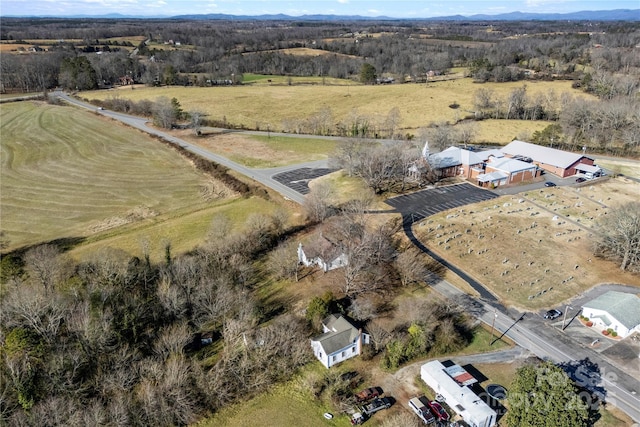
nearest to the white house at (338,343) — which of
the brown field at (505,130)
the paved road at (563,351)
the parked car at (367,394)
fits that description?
the parked car at (367,394)

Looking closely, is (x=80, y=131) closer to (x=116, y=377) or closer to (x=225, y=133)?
(x=225, y=133)

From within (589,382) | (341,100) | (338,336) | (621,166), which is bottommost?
(589,382)

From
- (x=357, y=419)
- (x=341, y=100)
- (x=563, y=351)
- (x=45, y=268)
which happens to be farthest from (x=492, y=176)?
(x=341, y=100)

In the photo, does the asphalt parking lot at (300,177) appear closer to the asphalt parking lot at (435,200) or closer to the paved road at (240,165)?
the paved road at (240,165)

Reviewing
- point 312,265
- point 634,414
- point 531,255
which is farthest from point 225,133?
point 634,414

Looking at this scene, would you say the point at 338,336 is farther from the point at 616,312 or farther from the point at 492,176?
the point at 492,176

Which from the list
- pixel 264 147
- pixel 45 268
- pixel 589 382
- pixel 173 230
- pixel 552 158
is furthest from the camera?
pixel 264 147

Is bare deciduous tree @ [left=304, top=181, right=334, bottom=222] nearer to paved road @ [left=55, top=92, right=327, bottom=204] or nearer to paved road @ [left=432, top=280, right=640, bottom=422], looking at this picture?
paved road @ [left=55, top=92, right=327, bottom=204]
